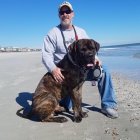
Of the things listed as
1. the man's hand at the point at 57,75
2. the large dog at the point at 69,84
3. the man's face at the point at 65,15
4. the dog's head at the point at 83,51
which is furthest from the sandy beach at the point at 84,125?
the man's face at the point at 65,15

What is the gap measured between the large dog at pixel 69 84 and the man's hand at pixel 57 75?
0.06 m

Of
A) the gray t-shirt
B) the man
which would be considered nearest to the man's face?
the man

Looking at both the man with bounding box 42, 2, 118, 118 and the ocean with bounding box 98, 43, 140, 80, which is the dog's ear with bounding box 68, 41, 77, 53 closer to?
the man with bounding box 42, 2, 118, 118

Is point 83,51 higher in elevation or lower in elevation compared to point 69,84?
higher

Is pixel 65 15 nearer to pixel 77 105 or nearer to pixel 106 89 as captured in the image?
pixel 106 89

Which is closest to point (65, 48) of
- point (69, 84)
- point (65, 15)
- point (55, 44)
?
point (55, 44)

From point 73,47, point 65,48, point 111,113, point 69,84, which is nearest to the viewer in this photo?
point 73,47

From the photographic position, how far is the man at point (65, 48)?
5691mm

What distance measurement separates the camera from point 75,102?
18.1ft

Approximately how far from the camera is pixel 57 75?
5.37m

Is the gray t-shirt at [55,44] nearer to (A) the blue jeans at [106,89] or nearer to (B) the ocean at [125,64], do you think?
(A) the blue jeans at [106,89]

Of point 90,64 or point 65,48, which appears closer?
point 90,64

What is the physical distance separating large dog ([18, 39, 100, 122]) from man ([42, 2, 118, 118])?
0.93 feet

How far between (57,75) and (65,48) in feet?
2.25
